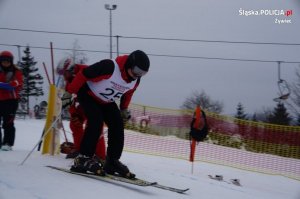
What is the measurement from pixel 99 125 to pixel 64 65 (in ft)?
4.86

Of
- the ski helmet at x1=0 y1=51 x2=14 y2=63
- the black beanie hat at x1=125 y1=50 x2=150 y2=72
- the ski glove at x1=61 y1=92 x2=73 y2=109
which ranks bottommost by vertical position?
the ski glove at x1=61 y1=92 x2=73 y2=109

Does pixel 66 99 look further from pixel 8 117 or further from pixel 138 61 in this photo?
pixel 8 117

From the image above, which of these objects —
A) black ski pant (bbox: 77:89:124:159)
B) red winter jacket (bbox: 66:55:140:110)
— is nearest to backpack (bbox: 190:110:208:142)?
black ski pant (bbox: 77:89:124:159)

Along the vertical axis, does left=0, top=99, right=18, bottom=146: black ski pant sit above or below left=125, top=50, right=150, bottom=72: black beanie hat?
below

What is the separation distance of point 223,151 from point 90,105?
725 cm

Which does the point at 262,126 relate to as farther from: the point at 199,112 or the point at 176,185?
the point at 176,185

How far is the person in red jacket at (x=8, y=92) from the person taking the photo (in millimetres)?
6250

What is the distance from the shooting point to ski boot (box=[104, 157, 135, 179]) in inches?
187

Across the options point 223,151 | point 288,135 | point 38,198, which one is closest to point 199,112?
point 223,151

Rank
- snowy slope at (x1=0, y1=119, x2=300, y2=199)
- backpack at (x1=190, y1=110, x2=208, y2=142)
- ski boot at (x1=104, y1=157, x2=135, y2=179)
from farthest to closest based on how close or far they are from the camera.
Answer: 1. backpack at (x1=190, y1=110, x2=208, y2=142)
2. ski boot at (x1=104, y1=157, x2=135, y2=179)
3. snowy slope at (x1=0, y1=119, x2=300, y2=199)

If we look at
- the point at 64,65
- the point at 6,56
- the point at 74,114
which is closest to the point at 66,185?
the point at 74,114

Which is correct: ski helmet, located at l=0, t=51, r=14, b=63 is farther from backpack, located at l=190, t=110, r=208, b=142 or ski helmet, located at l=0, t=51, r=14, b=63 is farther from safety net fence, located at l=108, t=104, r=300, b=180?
safety net fence, located at l=108, t=104, r=300, b=180

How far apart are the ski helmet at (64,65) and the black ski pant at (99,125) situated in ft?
2.98

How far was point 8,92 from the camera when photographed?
6.33 metres
